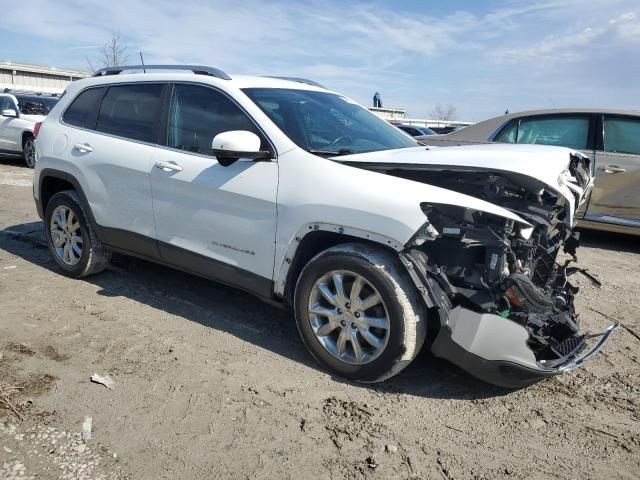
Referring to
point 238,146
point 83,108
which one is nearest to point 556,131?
point 238,146

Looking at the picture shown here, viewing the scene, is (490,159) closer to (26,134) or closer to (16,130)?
(26,134)

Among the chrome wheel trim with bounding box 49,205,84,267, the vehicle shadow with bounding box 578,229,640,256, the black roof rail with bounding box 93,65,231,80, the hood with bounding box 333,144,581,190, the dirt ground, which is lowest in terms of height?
the dirt ground

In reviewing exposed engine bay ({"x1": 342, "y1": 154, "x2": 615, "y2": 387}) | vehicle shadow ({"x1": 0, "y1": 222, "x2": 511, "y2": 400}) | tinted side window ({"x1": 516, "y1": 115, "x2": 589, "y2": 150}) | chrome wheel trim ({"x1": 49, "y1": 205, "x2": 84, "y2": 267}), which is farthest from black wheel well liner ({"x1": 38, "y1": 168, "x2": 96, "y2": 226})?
tinted side window ({"x1": 516, "y1": 115, "x2": 589, "y2": 150})

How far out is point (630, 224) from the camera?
627 cm

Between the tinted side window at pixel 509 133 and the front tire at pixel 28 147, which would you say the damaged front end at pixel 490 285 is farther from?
the front tire at pixel 28 147

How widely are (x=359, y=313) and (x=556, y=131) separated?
4.92 metres

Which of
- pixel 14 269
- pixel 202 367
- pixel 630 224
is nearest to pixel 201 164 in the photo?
pixel 202 367

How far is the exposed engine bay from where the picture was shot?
279 cm

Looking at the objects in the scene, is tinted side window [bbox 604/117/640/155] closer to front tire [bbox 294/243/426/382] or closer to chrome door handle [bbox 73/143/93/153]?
front tire [bbox 294/243/426/382]

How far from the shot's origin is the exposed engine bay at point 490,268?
279cm

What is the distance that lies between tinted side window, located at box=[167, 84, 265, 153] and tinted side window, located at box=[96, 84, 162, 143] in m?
0.20

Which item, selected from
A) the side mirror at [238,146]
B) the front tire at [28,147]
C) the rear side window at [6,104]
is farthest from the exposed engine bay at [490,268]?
the rear side window at [6,104]

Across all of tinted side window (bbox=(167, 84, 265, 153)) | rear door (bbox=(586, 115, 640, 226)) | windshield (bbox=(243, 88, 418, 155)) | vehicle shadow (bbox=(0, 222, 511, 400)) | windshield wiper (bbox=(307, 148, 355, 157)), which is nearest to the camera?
vehicle shadow (bbox=(0, 222, 511, 400))

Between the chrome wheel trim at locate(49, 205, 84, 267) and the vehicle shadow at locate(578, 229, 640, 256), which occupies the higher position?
the chrome wheel trim at locate(49, 205, 84, 267)
